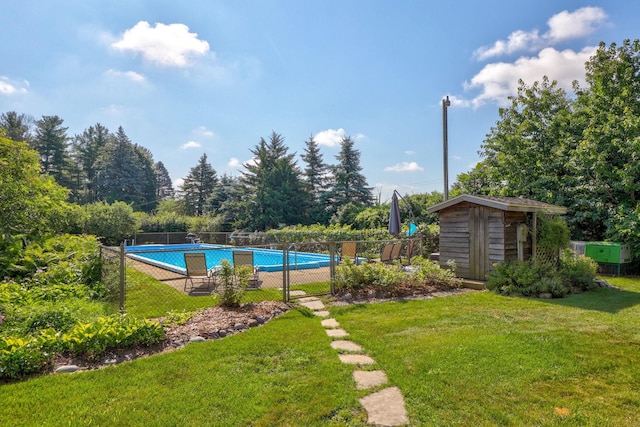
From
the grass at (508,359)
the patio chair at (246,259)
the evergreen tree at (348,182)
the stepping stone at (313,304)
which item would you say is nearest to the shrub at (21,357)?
the grass at (508,359)

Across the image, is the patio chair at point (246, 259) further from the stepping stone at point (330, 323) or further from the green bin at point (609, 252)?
the green bin at point (609, 252)

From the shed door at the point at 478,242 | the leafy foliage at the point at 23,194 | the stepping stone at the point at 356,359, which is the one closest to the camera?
the stepping stone at the point at 356,359

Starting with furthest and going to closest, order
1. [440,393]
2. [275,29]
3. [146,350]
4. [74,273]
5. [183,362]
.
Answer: [275,29] < [74,273] < [146,350] < [183,362] < [440,393]

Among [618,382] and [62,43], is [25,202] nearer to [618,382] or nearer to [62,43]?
[62,43]

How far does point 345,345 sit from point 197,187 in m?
42.1

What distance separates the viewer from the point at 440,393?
308cm

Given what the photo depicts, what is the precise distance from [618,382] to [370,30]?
10.5 metres

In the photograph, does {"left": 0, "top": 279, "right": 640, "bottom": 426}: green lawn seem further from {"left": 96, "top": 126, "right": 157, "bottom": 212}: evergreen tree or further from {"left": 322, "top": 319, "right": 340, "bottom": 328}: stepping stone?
{"left": 96, "top": 126, "right": 157, "bottom": 212}: evergreen tree

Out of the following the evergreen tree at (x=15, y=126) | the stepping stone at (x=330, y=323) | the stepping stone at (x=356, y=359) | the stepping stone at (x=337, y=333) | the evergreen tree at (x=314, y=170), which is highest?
the evergreen tree at (x=15, y=126)

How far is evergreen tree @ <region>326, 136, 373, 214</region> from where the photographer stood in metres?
32.1

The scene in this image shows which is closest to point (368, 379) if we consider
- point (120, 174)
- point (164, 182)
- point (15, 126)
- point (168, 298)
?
point (168, 298)

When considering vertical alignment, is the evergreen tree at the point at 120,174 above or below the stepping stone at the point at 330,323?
above

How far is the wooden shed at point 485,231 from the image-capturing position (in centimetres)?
845

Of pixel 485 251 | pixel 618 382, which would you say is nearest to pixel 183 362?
pixel 618 382
